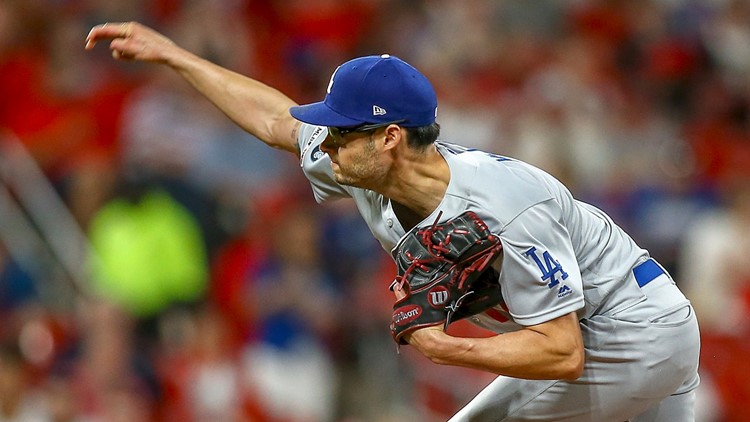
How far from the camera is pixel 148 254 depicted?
329 inches

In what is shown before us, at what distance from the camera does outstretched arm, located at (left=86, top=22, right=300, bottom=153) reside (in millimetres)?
4609

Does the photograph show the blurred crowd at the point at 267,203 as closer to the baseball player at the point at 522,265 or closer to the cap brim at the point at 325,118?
the baseball player at the point at 522,265

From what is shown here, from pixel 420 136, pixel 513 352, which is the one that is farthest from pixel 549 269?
pixel 420 136

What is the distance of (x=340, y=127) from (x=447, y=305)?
0.64 meters

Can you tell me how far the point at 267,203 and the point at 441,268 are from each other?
16.1 feet

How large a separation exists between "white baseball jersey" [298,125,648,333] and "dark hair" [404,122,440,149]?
107 millimetres

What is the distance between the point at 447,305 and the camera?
3773mm

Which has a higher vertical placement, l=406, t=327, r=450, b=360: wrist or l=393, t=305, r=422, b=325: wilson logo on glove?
l=393, t=305, r=422, b=325: wilson logo on glove

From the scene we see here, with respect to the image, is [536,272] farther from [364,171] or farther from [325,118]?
[325,118]

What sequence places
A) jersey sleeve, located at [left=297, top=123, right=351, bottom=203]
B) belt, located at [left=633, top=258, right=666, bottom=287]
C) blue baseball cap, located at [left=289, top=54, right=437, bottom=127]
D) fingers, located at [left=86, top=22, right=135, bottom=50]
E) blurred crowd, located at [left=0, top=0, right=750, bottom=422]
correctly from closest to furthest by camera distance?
1. blue baseball cap, located at [left=289, top=54, right=437, bottom=127]
2. belt, located at [left=633, top=258, right=666, bottom=287]
3. jersey sleeve, located at [left=297, top=123, right=351, bottom=203]
4. fingers, located at [left=86, top=22, right=135, bottom=50]
5. blurred crowd, located at [left=0, top=0, right=750, bottom=422]

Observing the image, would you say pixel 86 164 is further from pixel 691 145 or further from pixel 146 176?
pixel 691 145

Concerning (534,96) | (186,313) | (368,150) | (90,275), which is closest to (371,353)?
(186,313)

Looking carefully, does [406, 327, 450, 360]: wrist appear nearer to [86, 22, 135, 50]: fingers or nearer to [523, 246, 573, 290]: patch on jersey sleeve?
[523, 246, 573, 290]: patch on jersey sleeve

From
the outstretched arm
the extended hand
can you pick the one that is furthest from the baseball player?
the extended hand
